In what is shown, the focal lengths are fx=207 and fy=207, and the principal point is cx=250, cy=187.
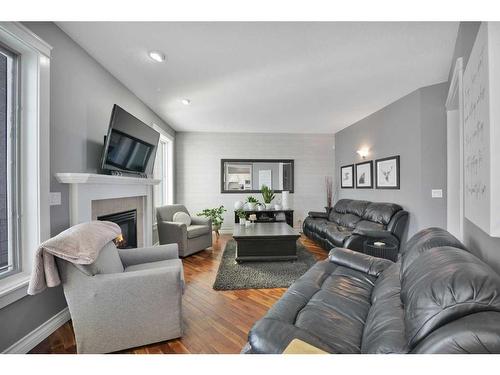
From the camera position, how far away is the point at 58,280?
4.36 ft

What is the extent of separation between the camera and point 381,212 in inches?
132

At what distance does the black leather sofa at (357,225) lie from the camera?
2.90 metres

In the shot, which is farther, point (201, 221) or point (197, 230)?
point (201, 221)

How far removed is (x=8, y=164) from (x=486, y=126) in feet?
9.52

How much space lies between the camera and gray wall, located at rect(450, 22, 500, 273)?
1.11 meters

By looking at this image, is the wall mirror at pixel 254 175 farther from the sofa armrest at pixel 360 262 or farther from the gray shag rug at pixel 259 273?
the sofa armrest at pixel 360 262

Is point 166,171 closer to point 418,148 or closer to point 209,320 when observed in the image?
point 209,320

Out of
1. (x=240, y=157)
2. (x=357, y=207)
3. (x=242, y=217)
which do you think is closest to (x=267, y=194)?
(x=240, y=157)

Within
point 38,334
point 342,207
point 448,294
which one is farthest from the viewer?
point 342,207

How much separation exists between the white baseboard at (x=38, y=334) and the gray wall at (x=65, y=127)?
0.03m

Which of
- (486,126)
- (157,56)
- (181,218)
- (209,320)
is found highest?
(157,56)

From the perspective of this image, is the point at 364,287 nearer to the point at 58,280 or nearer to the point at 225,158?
the point at 58,280

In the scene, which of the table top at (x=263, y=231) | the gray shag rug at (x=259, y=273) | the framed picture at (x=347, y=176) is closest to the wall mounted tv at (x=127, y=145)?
the table top at (x=263, y=231)
